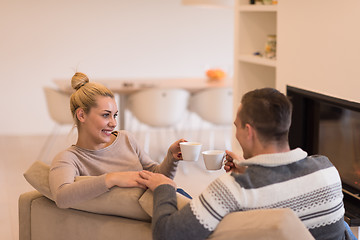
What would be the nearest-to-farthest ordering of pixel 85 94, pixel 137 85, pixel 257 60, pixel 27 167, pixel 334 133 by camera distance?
pixel 85 94 → pixel 334 133 → pixel 257 60 → pixel 27 167 → pixel 137 85

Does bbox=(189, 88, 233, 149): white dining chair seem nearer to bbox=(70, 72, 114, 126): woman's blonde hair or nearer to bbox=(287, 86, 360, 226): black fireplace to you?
bbox=(287, 86, 360, 226): black fireplace

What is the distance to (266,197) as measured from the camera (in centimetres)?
165

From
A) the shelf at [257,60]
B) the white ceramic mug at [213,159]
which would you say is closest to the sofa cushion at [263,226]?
the white ceramic mug at [213,159]

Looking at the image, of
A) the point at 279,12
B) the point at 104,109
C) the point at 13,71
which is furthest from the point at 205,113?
the point at 104,109

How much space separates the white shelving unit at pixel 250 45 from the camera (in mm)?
4422

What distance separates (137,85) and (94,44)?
5.63 feet

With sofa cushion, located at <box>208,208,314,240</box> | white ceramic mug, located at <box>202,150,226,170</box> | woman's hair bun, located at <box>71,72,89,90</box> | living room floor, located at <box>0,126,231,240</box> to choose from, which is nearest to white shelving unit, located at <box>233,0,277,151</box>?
living room floor, located at <box>0,126,231,240</box>

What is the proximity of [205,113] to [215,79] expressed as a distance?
66 cm

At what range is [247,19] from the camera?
442 centimetres

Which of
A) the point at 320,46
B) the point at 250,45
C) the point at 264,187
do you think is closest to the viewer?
the point at 264,187

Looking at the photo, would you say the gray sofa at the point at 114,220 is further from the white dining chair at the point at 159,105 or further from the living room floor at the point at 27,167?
the white dining chair at the point at 159,105

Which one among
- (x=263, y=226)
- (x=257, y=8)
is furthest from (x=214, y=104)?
(x=263, y=226)

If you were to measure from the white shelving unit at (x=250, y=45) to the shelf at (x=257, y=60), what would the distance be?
0.01 meters

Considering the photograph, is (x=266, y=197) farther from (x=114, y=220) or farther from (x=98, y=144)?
(x=98, y=144)
